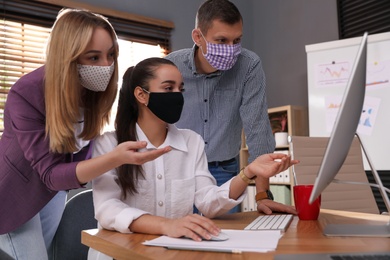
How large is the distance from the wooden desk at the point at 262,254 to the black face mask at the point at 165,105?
1.21 feet

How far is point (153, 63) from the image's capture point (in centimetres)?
139

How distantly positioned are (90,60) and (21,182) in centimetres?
44

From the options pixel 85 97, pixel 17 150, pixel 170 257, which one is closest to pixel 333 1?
pixel 85 97

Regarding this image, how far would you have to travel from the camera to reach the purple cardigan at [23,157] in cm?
128

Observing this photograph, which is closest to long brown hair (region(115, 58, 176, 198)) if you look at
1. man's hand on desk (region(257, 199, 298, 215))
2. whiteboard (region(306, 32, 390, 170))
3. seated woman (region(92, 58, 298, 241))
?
seated woman (region(92, 58, 298, 241))

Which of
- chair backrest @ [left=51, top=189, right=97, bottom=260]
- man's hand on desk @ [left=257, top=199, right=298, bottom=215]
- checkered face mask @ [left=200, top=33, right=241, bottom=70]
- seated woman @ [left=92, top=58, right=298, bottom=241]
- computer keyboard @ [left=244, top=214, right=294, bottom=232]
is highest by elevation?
checkered face mask @ [left=200, top=33, right=241, bottom=70]

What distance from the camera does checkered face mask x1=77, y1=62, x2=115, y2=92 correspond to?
131 cm

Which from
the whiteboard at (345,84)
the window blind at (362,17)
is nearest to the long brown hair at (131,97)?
the whiteboard at (345,84)

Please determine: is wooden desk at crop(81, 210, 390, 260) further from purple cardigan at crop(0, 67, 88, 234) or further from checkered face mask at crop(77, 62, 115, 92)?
checkered face mask at crop(77, 62, 115, 92)

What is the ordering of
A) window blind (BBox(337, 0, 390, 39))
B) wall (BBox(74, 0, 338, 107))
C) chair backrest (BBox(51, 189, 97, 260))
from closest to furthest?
chair backrest (BBox(51, 189, 97, 260)), window blind (BBox(337, 0, 390, 39)), wall (BBox(74, 0, 338, 107))

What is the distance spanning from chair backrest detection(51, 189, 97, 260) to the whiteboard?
2.10m

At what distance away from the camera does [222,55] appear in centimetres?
179

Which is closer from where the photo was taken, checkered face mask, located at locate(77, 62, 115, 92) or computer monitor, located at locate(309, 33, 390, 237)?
computer monitor, located at locate(309, 33, 390, 237)

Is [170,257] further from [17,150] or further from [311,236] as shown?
[17,150]
